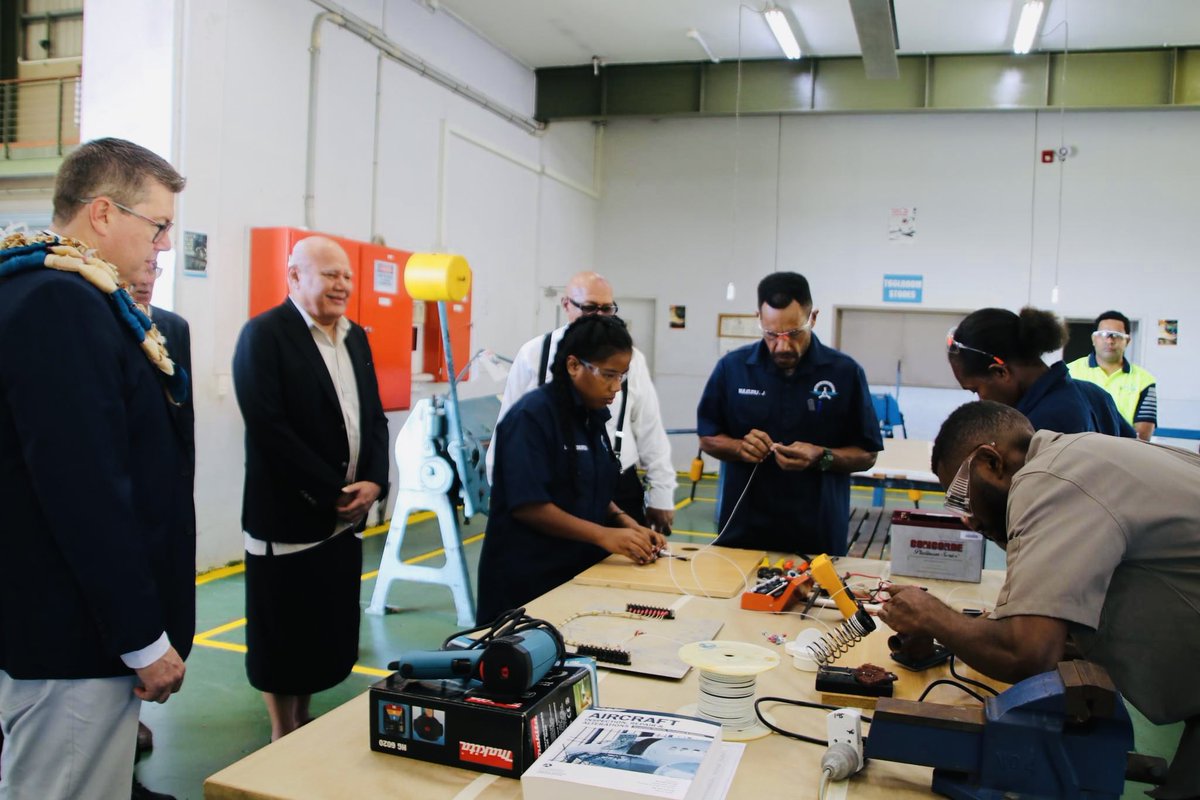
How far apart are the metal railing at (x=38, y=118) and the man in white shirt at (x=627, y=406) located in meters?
5.68

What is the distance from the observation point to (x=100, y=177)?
5.06ft

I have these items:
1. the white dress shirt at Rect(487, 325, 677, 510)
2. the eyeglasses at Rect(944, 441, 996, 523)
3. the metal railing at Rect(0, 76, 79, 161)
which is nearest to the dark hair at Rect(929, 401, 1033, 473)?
the eyeglasses at Rect(944, 441, 996, 523)

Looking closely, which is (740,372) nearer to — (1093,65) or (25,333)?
(25,333)

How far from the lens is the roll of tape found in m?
4.14

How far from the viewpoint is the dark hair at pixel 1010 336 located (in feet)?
7.95

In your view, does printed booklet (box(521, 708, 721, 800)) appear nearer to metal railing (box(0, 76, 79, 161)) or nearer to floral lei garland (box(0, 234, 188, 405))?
floral lei garland (box(0, 234, 188, 405))

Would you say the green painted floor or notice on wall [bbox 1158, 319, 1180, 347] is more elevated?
notice on wall [bbox 1158, 319, 1180, 347]

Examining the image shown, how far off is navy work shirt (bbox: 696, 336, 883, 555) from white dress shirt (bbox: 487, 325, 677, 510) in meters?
0.60

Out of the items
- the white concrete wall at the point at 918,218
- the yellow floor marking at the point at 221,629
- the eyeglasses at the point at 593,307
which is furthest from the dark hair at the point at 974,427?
the white concrete wall at the point at 918,218

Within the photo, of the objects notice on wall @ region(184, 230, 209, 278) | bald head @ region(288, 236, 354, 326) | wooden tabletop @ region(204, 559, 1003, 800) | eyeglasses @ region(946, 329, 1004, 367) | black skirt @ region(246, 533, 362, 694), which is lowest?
black skirt @ region(246, 533, 362, 694)

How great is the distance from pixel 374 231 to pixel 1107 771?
5.80 meters

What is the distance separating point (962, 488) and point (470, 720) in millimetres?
1044

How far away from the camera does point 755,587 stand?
2.29 metres

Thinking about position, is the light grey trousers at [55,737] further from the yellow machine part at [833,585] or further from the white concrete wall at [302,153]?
the white concrete wall at [302,153]
